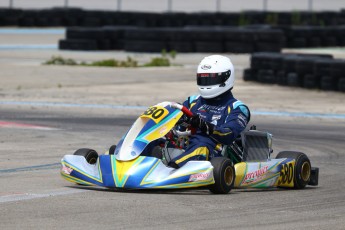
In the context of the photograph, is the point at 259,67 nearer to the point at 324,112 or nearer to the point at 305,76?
the point at 305,76

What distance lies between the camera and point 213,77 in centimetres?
941

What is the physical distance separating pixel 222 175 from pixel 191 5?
4333 centimetres

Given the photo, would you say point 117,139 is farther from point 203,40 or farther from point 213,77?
point 203,40

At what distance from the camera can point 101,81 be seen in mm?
21953

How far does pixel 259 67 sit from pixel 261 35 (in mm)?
7454

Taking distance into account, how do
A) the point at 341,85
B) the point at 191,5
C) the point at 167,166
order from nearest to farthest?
the point at 167,166
the point at 341,85
the point at 191,5

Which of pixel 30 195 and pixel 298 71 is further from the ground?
pixel 30 195

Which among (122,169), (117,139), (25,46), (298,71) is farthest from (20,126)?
(25,46)

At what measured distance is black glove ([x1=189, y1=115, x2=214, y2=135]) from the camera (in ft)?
29.0

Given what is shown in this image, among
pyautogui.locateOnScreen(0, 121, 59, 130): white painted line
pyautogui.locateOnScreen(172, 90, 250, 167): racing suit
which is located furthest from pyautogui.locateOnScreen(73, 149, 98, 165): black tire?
pyautogui.locateOnScreen(0, 121, 59, 130): white painted line

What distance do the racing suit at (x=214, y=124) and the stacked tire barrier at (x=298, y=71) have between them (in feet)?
33.4

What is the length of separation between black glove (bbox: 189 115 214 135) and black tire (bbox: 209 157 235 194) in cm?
36

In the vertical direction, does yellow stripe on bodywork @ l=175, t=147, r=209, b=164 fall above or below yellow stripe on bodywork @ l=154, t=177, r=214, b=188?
above

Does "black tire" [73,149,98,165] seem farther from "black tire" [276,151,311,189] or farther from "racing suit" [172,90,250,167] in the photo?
"black tire" [276,151,311,189]
